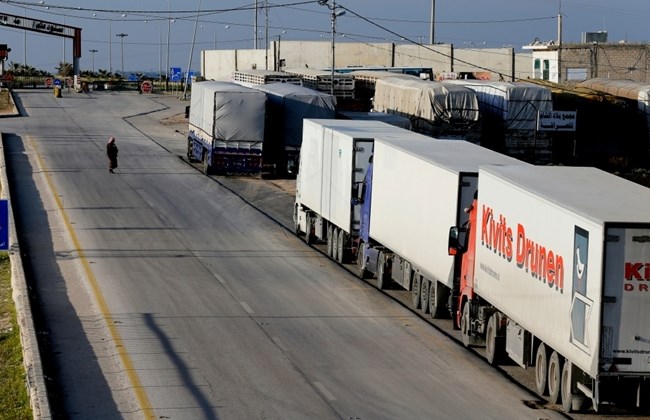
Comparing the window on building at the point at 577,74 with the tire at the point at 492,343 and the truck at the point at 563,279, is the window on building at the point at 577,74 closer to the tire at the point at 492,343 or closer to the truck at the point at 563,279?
the truck at the point at 563,279

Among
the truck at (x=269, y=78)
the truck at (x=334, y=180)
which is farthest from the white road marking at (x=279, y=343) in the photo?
the truck at (x=269, y=78)

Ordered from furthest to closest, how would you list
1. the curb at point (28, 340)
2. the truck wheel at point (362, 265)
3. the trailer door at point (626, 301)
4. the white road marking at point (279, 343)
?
the truck wheel at point (362, 265), the white road marking at point (279, 343), the curb at point (28, 340), the trailer door at point (626, 301)

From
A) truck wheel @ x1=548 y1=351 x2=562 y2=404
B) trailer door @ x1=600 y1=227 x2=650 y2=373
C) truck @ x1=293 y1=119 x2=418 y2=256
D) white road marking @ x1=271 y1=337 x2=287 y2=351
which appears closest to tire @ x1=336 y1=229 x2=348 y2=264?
truck @ x1=293 y1=119 x2=418 y2=256

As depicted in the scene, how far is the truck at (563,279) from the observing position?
1592 centimetres

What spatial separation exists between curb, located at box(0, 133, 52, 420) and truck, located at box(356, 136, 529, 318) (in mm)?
7545

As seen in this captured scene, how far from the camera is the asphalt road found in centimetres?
1789

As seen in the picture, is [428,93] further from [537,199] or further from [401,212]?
[537,199]

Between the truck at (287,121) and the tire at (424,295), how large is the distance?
25481 mm

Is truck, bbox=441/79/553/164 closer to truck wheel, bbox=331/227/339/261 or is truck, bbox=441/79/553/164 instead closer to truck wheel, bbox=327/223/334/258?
truck wheel, bbox=327/223/334/258

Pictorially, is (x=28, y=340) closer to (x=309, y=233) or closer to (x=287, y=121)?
(x=309, y=233)

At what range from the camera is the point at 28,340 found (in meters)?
19.9

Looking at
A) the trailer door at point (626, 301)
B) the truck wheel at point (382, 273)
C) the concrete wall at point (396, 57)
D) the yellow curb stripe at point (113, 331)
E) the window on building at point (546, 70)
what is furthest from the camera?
the concrete wall at point (396, 57)

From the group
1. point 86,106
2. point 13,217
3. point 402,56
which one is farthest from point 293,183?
point 402,56

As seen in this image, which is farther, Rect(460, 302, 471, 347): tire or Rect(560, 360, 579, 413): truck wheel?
Rect(460, 302, 471, 347): tire
